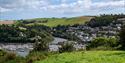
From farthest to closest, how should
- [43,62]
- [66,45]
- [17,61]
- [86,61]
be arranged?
1. [66,45]
2. [17,61]
3. [43,62]
4. [86,61]

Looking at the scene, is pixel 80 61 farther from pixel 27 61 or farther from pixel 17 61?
pixel 17 61

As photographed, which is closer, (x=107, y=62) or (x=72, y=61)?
(x=107, y=62)

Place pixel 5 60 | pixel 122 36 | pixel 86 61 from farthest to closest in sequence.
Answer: pixel 122 36
pixel 5 60
pixel 86 61

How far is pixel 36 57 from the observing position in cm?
3136

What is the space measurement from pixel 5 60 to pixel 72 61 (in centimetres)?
1381

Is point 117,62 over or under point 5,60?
over

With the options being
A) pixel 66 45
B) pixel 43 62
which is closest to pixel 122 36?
pixel 66 45

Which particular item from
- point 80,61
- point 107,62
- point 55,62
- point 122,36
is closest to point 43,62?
point 55,62

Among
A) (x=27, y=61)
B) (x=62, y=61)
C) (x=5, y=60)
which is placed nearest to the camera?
(x=62, y=61)

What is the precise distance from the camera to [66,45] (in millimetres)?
44312

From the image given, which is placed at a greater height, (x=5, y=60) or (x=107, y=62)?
(x=107, y=62)

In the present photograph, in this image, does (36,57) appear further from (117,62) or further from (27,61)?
(117,62)

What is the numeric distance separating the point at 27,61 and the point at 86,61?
9.50m

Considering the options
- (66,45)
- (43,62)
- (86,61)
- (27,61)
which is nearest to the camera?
(86,61)
